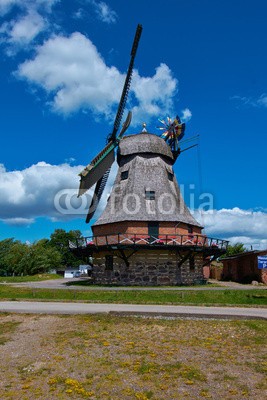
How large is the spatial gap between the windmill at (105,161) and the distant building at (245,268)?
1428cm

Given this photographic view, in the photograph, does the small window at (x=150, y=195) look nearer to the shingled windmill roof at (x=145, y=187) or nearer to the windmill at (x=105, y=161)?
the shingled windmill roof at (x=145, y=187)

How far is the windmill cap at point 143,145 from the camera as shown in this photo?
30.1 metres

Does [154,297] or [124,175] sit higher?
[124,175]

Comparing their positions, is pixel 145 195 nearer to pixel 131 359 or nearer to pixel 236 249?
pixel 131 359

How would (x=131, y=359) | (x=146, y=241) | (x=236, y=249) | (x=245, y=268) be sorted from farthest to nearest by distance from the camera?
(x=236, y=249), (x=245, y=268), (x=146, y=241), (x=131, y=359)

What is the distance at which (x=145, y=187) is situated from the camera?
28.7 metres

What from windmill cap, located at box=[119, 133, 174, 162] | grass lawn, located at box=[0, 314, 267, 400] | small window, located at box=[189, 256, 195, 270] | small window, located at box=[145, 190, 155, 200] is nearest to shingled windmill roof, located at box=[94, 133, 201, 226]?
windmill cap, located at box=[119, 133, 174, 162]

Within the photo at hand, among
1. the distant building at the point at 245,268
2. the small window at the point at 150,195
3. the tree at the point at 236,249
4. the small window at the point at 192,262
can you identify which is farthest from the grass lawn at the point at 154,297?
the tree at the point at 236,249

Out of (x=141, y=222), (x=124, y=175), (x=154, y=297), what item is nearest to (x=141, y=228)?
(x=141, y=222)

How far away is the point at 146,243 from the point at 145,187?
5.02 meters

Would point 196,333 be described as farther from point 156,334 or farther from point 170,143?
point 170,143

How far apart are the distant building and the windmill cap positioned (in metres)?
11.4

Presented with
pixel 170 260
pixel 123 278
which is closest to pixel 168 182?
pixel 170 260

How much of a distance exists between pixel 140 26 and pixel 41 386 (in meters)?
25.2
